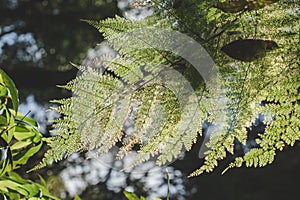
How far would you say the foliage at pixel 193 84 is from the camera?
370mm

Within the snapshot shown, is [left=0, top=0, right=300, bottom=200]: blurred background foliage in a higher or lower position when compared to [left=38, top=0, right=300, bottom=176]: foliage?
higher

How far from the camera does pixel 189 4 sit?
1.23ft

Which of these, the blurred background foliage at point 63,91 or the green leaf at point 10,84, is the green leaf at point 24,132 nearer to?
the green leaf at point 10,84

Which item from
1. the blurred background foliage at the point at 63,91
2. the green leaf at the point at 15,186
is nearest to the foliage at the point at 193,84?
the green leaf at the point at 15,186

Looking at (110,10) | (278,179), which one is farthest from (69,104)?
(278,179)

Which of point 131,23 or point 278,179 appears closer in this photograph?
point 131,23

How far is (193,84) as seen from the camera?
374 mm

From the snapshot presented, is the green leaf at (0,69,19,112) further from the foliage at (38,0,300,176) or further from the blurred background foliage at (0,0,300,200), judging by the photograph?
the blurred background foliage at (0,0,300,200)

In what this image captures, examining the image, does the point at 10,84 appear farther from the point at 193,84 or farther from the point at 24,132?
the point at 193,84

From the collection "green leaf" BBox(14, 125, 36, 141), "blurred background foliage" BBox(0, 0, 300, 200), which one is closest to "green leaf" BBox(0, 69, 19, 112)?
"green leaf" BBox(14, 125, 36, 141)

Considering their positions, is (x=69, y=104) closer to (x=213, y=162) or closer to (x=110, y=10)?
(x=213, y=162)


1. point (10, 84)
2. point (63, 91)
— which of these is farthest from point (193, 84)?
point (63, 91)

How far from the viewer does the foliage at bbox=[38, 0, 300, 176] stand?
1.21ft

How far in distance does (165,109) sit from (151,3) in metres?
0.09
